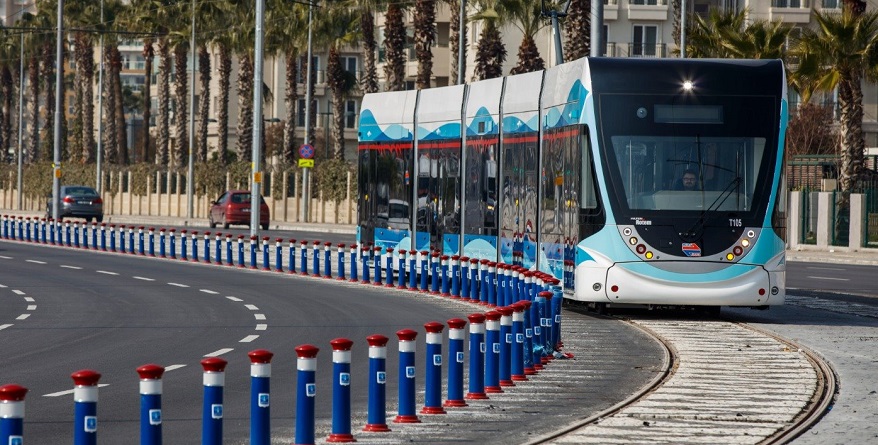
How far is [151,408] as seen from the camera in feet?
29.0

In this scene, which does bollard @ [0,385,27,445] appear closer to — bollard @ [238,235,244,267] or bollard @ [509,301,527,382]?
bollard @ [509,301,527,382]

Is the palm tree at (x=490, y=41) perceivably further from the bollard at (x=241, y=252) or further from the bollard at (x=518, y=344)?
the bollard at (x=518, y=344)

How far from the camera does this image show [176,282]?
30703mm

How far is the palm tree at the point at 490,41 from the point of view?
60.6m

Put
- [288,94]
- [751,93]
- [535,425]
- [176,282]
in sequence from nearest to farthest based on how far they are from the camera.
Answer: [535,425] < [751,93] < [176,282] < [288,94]

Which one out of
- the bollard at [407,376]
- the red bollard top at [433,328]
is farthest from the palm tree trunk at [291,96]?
the bollard at [407,376]

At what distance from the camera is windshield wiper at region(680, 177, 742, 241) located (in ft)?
68.6

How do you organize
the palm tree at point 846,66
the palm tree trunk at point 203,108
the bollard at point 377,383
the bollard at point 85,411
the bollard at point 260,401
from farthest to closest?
the palm tree trunk at point 203,108 → the palm tree at point 846,66 → the bollard at point 377,383 → the bollard at point 260,401 → the bollard at point 85,411

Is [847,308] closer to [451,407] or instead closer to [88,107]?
[451,407]

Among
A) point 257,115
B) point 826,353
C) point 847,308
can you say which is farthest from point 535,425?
point 257,115

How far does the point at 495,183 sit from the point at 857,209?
23754 millimetres

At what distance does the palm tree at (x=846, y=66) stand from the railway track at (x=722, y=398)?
30.5 m

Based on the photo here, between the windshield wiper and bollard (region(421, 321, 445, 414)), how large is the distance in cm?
918

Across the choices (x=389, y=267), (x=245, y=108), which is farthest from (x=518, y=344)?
(x=245, y=108)
